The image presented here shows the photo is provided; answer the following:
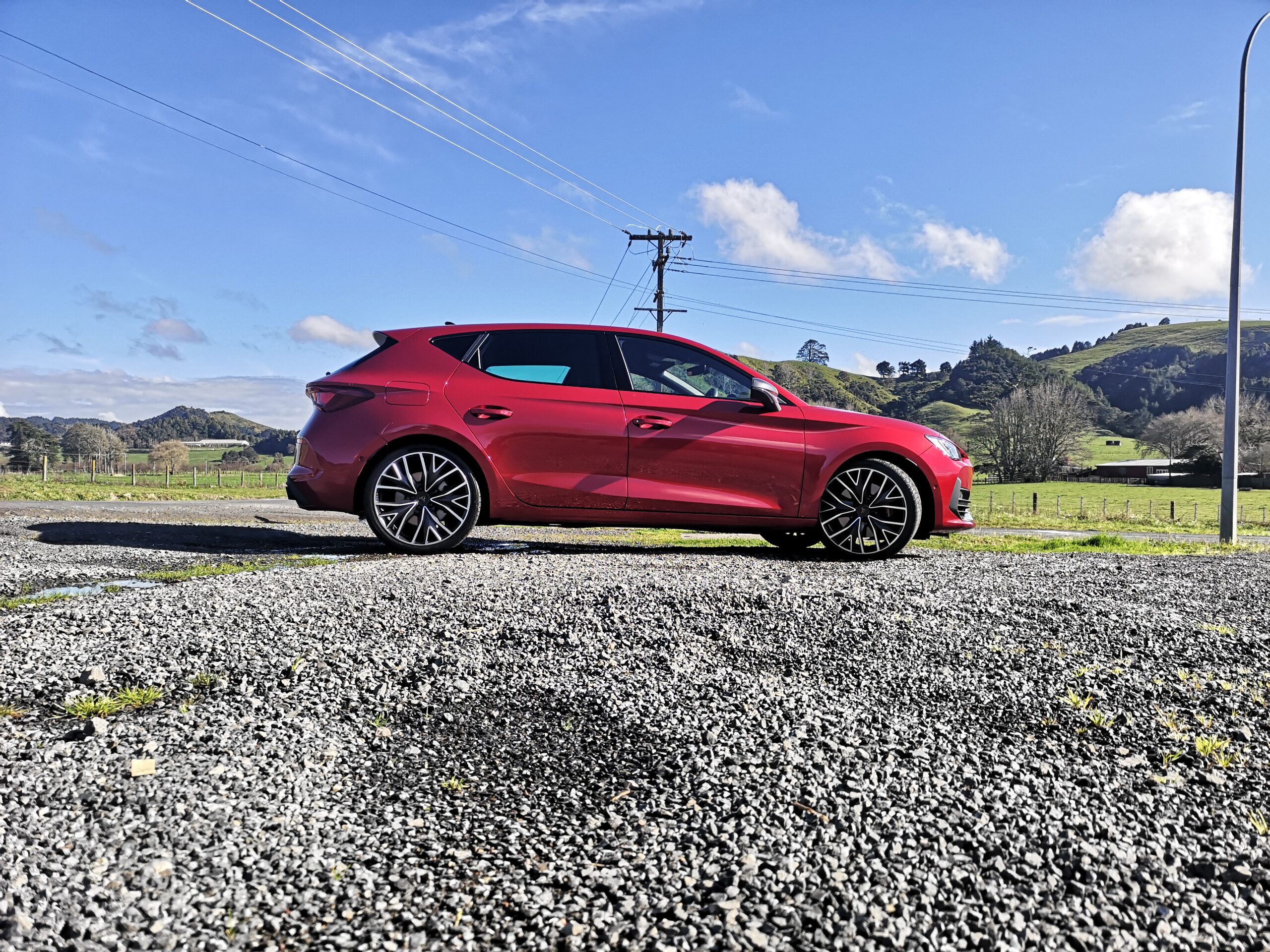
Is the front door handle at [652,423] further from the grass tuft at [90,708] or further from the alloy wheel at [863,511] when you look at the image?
the grass tuft at [90,708]

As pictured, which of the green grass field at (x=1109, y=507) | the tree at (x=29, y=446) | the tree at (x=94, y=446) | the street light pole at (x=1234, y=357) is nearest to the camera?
the street light pole at (x=1234, y=357)

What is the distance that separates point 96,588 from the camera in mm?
5211

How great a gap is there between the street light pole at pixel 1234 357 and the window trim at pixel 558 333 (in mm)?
11524

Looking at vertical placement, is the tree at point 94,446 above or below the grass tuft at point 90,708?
above

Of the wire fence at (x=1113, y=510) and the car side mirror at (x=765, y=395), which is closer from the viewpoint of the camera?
the car side mirror at (x=765, y=395)

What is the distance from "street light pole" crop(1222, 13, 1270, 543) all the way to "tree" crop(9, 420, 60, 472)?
5790 centimetres

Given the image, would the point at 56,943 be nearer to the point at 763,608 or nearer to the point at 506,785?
the point at 506,785

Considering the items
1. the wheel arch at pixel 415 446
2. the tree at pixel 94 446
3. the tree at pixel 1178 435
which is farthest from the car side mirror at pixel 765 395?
the tree at pixel 1178 435

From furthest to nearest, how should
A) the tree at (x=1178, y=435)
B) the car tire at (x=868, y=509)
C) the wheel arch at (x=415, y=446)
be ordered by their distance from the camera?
the tree at (x=1178, y=435) < the car tire at (x=868, y=509) < the wheel arch at (x=415, y=446)

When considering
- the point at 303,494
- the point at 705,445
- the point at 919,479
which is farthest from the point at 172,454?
the point at 919,479

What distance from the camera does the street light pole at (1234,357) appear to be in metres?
13.0

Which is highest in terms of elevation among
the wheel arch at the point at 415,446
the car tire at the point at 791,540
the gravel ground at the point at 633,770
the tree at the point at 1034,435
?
the tree at the point at 1034,435

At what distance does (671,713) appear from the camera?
3.02 m

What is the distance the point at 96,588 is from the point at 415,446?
2.24 meters
